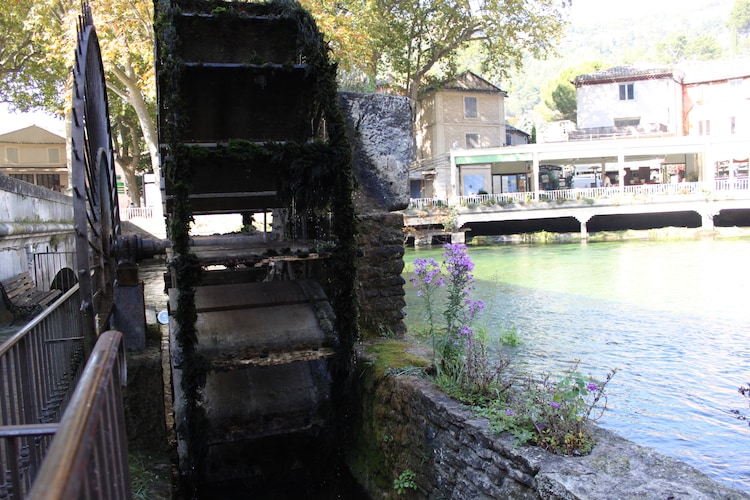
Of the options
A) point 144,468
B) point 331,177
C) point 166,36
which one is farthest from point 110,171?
point 144,468

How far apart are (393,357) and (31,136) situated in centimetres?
3639

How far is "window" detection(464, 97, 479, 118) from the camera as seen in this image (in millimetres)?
39219

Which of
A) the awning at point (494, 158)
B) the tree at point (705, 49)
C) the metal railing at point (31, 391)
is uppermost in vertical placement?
the tree at point (705, 49)

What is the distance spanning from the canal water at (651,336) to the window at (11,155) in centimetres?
2995

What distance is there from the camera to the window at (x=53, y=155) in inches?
1452

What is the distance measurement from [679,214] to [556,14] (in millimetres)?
12212

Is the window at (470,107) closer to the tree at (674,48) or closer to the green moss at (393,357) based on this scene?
the green moss at (393,357)

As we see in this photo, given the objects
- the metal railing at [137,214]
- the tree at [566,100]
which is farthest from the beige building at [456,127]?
the tree at [566,100]

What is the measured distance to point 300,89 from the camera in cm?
630

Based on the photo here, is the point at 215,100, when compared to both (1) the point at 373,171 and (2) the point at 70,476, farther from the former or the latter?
(2) the point at 70,476

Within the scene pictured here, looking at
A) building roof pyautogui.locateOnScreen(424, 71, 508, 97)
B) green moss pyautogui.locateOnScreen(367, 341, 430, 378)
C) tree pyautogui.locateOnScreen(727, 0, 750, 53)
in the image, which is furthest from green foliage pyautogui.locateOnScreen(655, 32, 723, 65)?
green moss pyautogui.locateOnScreen(367, 341, 430, 378)

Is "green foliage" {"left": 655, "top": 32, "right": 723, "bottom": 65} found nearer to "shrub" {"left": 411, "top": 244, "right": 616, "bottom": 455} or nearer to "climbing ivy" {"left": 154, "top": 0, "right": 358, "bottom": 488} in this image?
"climbing ivy" {"left": 154, "top": 0, "right": 358, "bottom": 488}

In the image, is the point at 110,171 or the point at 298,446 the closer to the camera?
the point at 298,446

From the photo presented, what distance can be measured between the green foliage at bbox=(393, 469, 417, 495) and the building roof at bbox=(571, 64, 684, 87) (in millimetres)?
43160
